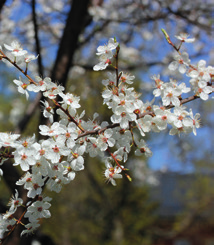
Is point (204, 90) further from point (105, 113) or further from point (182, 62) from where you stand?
point (105, 113)

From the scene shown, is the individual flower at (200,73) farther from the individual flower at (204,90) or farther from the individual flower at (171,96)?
the individual flower at (171,96)

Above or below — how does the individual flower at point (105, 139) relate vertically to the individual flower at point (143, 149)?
above

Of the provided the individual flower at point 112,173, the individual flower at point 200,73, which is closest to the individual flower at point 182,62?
the individual flower at point 200,73

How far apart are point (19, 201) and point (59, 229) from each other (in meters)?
11.5

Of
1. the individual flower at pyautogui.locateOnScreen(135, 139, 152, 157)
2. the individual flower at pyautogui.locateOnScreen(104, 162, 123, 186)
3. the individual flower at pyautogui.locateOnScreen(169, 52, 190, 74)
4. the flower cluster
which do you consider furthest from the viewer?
the individual flower at pyautogui.locateOnScreen(169, 52, 190, 74)

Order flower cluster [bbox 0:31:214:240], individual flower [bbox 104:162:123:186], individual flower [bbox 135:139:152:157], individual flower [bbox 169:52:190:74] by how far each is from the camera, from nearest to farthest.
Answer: flower cluster [bbox 0:31:214:240], individual flower [bbox 104:162:123:186], individual flower [bbox 135:139:152:157], individual flower [bbox 169:52:190:74]

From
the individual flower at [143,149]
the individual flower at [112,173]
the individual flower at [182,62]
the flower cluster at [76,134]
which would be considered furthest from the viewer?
the individual flower at [182,62]

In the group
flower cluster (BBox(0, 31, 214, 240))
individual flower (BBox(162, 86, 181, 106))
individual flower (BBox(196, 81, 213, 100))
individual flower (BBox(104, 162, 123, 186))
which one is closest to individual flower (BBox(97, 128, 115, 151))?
flower cluster (BBox(0, 31, 214, 240))

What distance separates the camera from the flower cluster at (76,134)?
116 cm

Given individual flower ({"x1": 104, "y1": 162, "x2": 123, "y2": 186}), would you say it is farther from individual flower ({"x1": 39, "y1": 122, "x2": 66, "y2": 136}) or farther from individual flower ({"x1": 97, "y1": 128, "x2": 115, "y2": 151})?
individual flower ({"x1": 39, "y1": 122, "x2": 66, "y2": 136})

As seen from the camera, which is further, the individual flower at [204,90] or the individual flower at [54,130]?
the individual flower at [204,90]

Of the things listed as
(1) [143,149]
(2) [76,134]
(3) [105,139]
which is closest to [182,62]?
(1) [143,149]

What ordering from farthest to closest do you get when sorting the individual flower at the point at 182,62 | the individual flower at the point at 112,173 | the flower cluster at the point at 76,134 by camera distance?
the individual flower at the point at 182,62
the individual flower at the point at 112,173
the flower cluster at the point at 76,134

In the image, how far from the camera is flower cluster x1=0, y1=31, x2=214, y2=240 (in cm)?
116
